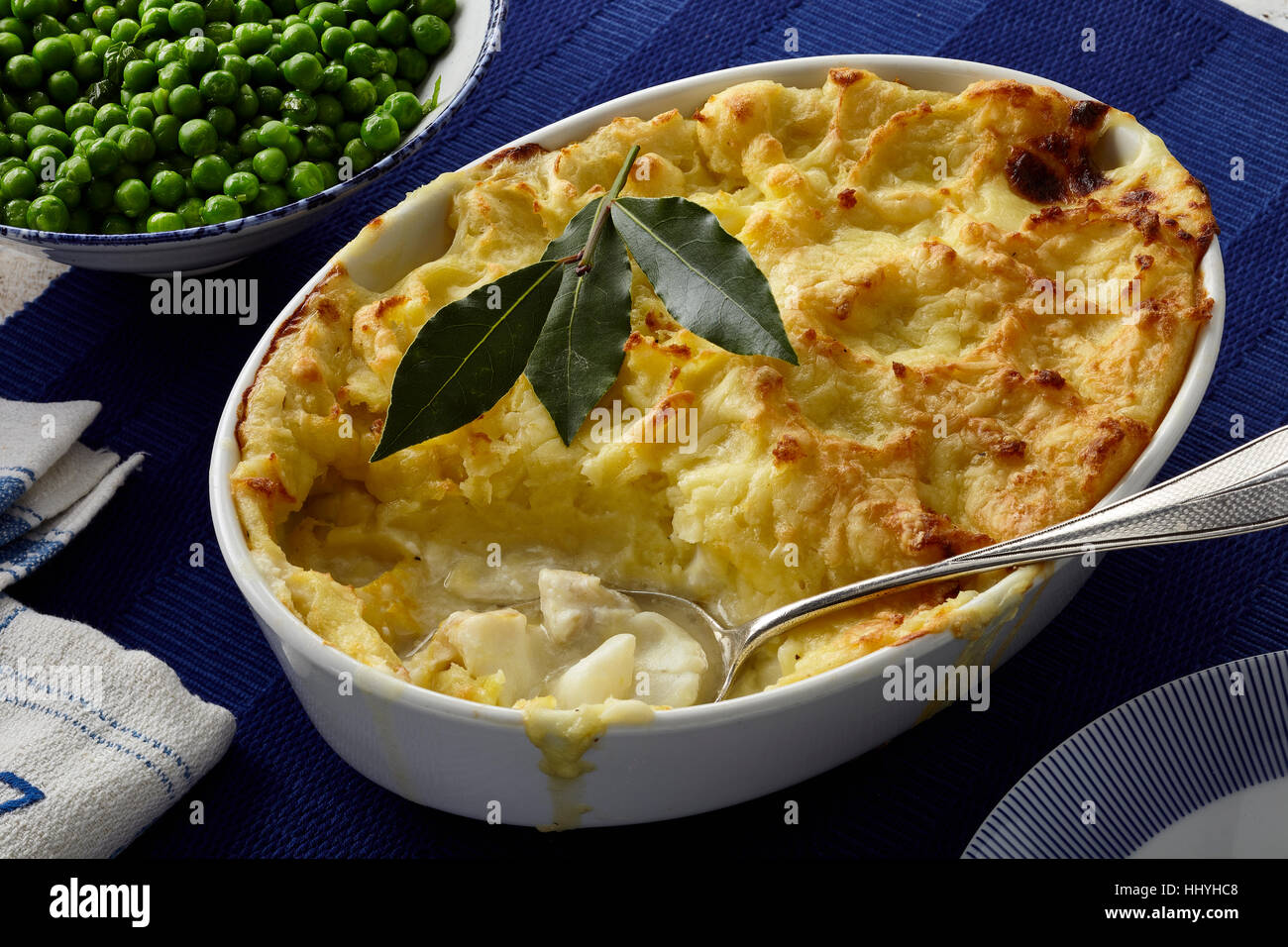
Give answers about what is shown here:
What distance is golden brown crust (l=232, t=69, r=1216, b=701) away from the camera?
8.70 feet

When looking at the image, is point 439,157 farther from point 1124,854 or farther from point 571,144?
point 1124,854

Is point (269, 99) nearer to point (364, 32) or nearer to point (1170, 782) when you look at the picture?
point (364, 32)

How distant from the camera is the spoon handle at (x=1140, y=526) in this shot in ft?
8.26

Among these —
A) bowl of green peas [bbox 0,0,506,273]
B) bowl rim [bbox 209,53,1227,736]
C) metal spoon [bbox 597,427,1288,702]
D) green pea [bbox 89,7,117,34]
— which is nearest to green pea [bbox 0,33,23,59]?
bowl of green peas [bbox 0,0,506,273]

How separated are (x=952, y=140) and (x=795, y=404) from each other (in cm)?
93

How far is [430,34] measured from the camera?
12.3 feet

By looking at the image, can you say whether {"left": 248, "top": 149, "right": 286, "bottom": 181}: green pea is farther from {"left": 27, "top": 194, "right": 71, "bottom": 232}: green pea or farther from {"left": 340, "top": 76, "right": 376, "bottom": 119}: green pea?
{"left": 27, "top": 194, "right": 71, "bottom": 232}: green pea

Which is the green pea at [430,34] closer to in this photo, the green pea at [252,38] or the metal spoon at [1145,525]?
the green pea at [252,38]

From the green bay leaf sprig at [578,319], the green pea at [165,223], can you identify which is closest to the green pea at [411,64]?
the green pea at [165,223]

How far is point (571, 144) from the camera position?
323cm

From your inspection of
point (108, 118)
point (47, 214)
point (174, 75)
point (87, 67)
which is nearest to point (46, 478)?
point (47, 214)

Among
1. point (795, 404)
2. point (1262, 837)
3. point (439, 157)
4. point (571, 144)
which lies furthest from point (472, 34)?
point (1262, 837)

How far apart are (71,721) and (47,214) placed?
4.28 feet

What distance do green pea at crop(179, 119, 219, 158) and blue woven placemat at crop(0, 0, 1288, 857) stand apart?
396 mm
